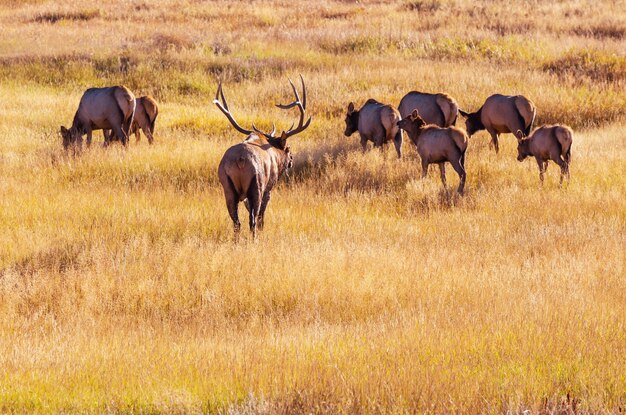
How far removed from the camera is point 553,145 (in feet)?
46.5

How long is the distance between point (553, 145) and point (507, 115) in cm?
250

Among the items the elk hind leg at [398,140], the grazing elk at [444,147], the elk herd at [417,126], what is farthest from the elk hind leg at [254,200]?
the elk hind leg at [398,140]

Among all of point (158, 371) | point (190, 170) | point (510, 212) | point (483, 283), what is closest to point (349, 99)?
point (190, 170)

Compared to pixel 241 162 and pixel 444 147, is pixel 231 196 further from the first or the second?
pixel 444 147

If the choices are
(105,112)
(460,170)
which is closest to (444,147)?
(460,170)

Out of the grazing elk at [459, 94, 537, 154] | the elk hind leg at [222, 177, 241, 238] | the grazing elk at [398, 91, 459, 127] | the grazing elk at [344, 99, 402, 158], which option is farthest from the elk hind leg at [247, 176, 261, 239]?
the grazing elk at [459, 94, 537, 154]

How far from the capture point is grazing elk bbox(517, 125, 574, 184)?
46.3ft

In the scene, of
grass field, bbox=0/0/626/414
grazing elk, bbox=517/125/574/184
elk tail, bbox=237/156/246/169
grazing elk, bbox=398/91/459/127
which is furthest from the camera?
grazing elk, bbox=398/91/459/127

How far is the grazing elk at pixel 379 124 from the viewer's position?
637 inches

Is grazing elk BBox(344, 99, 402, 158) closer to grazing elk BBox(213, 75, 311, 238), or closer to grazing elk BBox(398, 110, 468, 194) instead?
grazing elk BBox(398, 110, 468, 194)

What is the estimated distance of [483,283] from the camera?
27.6 ft

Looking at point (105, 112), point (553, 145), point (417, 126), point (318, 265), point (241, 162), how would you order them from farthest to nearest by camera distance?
1. point (105, 112)
2. point (417, 126)
3. point (553, 145)
4. point (241, 162)
5. point (318, 265)

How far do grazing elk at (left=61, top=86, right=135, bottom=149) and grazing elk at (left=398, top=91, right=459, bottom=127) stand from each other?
18.6 ft

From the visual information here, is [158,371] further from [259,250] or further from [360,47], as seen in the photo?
[360,47]
